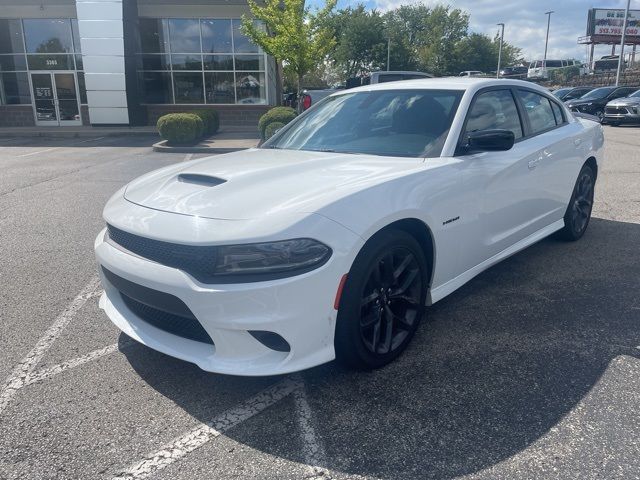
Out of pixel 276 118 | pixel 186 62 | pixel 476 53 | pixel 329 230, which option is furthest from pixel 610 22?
pixel 329 230

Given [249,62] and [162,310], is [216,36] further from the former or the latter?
[162,310]

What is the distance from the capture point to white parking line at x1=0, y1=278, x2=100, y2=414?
9.60ft

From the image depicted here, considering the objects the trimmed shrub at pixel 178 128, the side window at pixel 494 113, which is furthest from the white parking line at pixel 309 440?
the trimmed shrub at pixel 178 128

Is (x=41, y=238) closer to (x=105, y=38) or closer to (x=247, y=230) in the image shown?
(x=247, y=230)

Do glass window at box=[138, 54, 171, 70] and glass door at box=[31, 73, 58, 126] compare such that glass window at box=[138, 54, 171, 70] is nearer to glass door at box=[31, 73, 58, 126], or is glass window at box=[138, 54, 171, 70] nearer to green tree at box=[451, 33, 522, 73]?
glass door at box=[31, 73, 58, 126]

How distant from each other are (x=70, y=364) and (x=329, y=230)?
1.85 m

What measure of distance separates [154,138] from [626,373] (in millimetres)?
19011

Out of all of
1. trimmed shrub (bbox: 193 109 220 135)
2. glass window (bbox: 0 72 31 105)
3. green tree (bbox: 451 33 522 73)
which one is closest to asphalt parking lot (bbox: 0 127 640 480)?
trimmed shrub (bbox: 193 109 220 135)

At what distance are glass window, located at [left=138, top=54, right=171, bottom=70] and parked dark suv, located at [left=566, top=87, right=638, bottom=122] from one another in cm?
A: 1830

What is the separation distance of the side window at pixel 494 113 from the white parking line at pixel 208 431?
216 centimetres

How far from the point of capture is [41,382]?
3002 mm

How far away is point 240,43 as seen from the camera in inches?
928

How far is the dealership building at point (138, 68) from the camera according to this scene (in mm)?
22516

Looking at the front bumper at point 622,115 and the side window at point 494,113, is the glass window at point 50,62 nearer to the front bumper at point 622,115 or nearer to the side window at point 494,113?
the front bumper at point 622,115
